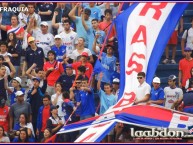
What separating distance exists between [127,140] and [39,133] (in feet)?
9.45

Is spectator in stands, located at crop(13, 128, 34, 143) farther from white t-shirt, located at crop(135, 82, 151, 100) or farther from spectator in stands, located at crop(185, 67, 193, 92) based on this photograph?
spectator in stands, located at crop(185, 67, 193, 92)

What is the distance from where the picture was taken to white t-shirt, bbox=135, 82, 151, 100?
69.1 ft

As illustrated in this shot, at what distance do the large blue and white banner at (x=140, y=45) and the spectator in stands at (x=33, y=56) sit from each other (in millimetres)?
4521

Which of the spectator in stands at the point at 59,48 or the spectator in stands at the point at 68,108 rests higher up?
the spectator in stands at the point at 59,48

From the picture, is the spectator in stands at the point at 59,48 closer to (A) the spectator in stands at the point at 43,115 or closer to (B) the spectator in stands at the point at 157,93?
(A) the spectator in stands at the point at 43,115

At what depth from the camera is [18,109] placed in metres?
24.0

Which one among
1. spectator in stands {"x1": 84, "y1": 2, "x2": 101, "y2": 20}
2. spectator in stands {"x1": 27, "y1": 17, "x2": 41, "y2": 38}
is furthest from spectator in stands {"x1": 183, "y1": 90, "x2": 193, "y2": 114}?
spectator in stands {"x1": 27, "y1": 17, "x2": 41, "y2": 38}

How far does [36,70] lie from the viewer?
25312mm

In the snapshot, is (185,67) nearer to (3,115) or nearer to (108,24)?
(108,24)

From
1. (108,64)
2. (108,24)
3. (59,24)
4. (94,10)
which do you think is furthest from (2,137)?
(94,10)

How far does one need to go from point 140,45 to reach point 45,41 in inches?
224

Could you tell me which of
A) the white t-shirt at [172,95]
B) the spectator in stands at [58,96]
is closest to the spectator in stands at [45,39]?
the spectator in stands at [58,96]

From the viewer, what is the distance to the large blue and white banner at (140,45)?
2081 centimetres

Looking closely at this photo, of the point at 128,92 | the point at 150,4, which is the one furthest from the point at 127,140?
the point at 150,4
